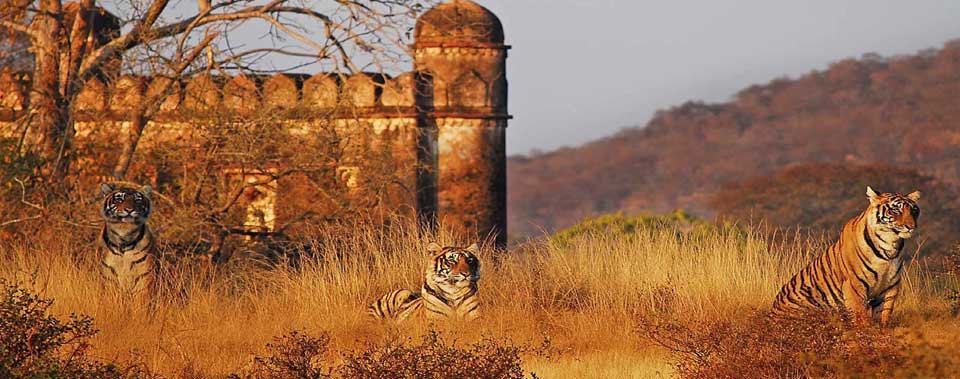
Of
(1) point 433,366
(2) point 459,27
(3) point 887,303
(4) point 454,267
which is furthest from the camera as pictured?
(2) point 459,27

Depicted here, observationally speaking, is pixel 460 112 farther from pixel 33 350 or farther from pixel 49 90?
pixel 33 350

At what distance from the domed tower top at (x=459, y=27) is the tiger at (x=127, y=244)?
20.4 ft

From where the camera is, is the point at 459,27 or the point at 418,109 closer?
the point at 418,109

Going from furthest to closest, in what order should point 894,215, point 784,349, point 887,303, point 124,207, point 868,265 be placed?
point 124,207
point 887,303
point 868,265
point 894,215
point 784,349

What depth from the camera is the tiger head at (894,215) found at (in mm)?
9328

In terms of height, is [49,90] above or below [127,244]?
above

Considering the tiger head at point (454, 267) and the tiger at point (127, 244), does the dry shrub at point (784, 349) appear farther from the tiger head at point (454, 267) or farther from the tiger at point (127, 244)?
the tiger at point (127, 244)

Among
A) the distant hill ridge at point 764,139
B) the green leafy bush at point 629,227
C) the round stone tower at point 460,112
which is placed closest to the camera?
the green leafy bush at point 629,227

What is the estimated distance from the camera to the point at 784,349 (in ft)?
26.3

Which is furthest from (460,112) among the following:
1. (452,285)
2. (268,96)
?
(452,285)

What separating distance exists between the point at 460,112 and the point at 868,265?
319 inches

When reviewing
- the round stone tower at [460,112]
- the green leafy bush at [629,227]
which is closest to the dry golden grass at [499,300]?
the green leafy bush at [629,227]

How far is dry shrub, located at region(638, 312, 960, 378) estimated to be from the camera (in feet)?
24.9

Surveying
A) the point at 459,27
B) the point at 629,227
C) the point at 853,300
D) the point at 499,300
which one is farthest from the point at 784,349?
the point at 629,227
